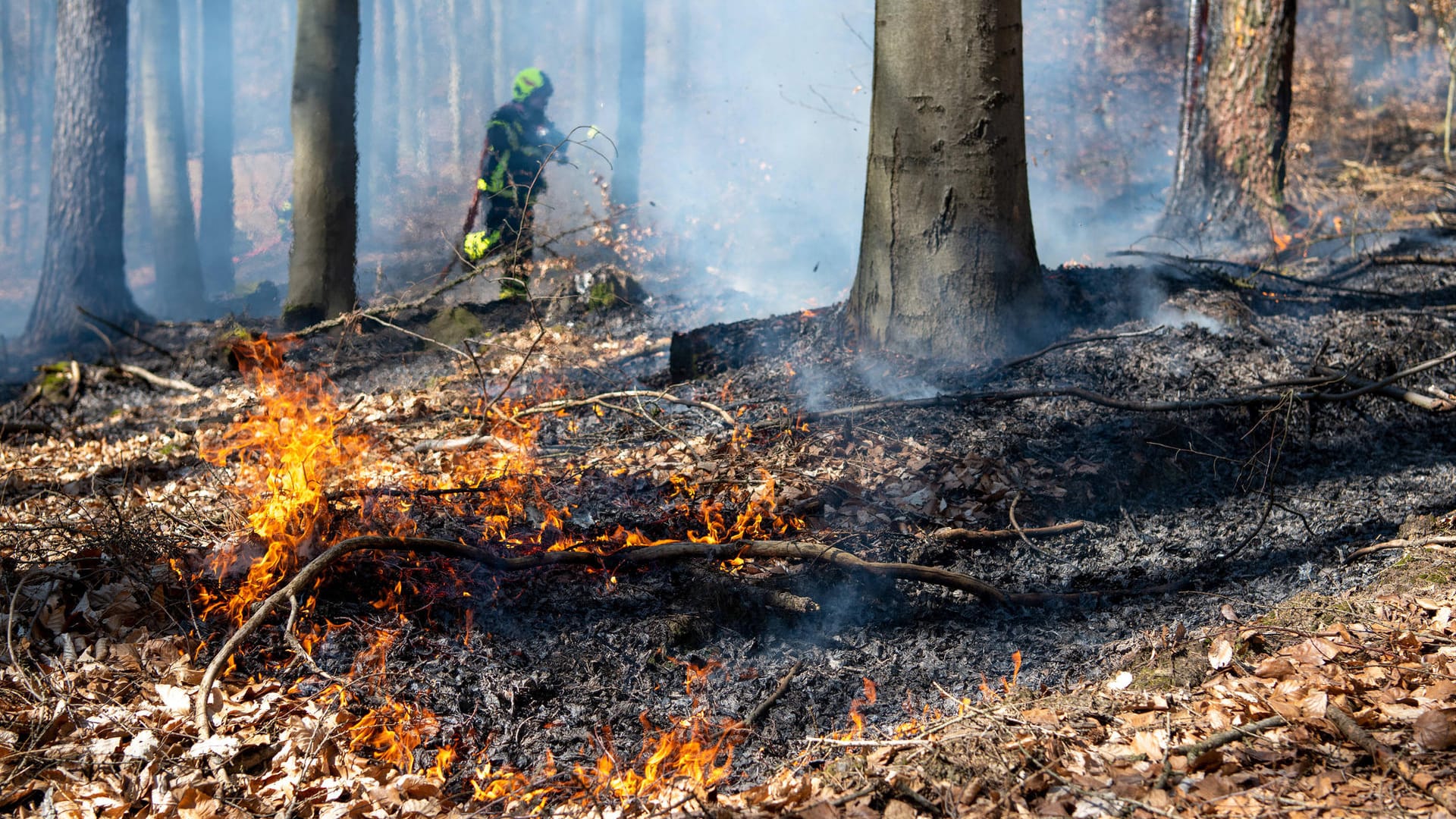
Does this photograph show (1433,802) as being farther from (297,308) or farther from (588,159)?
(588,159)

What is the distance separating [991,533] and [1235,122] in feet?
22.7

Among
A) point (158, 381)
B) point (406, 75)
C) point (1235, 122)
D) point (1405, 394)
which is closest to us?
point (1405, 394)

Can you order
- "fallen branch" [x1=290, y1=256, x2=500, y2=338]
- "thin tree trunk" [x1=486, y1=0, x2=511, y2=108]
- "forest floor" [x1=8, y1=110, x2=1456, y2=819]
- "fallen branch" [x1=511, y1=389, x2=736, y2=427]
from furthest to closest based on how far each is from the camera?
"thin tree trunk" [x1=486, y1=0, x2=511, y2=108] → "fallen branch" [x1=290, y1=256, x2=500, y2=338] → "fallen branch" [x1=511, y1=389, x2=736, y2=427] → "forest floor" [x1=8, y1=110, x2=1456, y2=819]

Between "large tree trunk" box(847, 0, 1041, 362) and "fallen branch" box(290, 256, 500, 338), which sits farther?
"fallen branch" box(290, 256, 500, 338)

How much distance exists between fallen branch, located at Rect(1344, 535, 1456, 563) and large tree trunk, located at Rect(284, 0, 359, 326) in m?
7.91

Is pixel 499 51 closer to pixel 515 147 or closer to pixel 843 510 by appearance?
pixel 515 147

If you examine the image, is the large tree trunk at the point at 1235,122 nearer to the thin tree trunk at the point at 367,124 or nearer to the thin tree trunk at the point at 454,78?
the thin tree trunk at the point at 367,124

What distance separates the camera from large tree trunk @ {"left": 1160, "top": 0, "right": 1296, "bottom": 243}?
8.41m

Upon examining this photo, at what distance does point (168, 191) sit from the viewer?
51.4 feet

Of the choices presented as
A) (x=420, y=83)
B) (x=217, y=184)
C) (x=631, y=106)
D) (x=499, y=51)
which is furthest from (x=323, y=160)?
(x=420, y=83)

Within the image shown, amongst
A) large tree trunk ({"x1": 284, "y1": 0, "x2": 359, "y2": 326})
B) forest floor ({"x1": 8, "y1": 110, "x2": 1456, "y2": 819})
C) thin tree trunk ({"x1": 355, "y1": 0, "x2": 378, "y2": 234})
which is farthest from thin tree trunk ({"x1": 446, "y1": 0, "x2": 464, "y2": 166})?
forest floor ({"x1": 8, "y1": 110, "x2": 1456, "y2": 819})

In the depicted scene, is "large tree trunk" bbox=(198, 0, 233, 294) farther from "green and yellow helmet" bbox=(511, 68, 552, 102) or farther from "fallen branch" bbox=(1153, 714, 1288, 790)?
"fallen branch" bbox=(1153, 714, 1288, 790)

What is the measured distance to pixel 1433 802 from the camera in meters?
2.09

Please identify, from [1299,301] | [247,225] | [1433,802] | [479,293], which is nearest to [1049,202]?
[1299,301]
